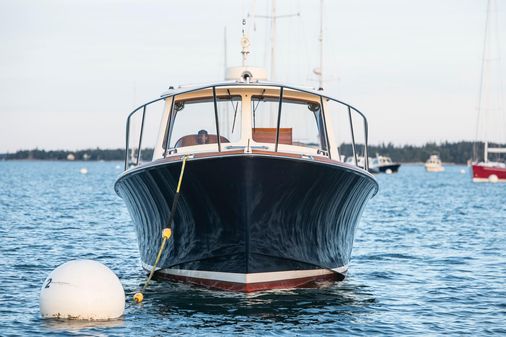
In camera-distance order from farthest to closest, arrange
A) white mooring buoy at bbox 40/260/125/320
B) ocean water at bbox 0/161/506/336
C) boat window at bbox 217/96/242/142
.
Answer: boat window at bbox 217/96/242/142, ocean water at bbox 0/161/506/336, white mooring buoy at bbox 40/260/125/320

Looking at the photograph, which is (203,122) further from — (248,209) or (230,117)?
(248,209)

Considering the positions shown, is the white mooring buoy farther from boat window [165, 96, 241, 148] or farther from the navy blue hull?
boat window [165, 96, 241, 148]

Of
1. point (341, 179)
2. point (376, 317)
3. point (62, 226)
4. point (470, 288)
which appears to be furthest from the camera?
point (62, 226)

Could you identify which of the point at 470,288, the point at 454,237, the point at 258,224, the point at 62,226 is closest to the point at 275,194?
the point at 258,224

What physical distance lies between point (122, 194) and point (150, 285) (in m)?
2.00

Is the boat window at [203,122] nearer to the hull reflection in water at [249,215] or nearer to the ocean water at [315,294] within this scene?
the hull reflection in water at [249,215]

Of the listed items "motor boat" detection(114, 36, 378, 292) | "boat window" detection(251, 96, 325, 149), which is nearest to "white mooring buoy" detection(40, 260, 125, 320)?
"motor boat" detection(114, 36, 378, 292)

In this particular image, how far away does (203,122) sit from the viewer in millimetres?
14586

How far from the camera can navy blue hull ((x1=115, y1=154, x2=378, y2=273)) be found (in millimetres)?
12633

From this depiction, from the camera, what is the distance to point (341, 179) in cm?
1360

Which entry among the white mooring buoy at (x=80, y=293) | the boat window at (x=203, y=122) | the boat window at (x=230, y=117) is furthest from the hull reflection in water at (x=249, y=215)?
the white mooring buoy at (x=80, y=293)

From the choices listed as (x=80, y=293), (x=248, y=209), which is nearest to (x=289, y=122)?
(x=248, y=209)

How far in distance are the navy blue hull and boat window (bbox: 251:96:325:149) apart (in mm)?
1224

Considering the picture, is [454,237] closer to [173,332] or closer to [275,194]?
[275,194]
